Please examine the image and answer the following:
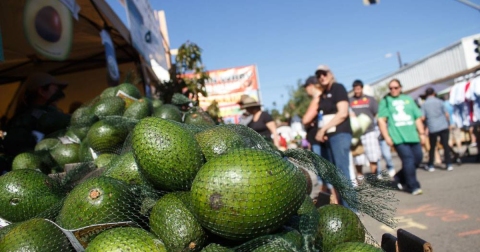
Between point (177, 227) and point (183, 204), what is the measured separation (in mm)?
130

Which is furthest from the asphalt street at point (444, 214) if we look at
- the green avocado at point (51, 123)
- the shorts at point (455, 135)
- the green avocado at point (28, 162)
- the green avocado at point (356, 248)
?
the shorts at point (455, 135)

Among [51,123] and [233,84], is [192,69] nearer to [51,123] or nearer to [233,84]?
[51,123]

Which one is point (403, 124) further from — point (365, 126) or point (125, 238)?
point (125, 238)

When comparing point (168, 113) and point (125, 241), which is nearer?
point (125, 241)

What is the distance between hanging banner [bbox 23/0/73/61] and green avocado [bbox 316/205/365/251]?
5008mm

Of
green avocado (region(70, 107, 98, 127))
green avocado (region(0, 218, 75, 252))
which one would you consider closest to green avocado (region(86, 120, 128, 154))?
green avocado (region(70, 107, 98, 127))

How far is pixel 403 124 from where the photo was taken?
6777 mm

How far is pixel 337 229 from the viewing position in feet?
6.37

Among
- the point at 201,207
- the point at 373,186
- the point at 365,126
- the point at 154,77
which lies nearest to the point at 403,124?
the point at 365,126

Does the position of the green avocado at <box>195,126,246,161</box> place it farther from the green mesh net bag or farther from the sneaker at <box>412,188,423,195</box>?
the sneaker at <box>412,188,423,195</box>

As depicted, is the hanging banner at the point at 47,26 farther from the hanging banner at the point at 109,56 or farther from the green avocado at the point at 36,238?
the green avocado at the point at 36,238

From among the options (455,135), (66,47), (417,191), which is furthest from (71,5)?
(455,135)

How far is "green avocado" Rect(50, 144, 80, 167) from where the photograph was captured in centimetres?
341

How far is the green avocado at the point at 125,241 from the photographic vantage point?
1578 mm
